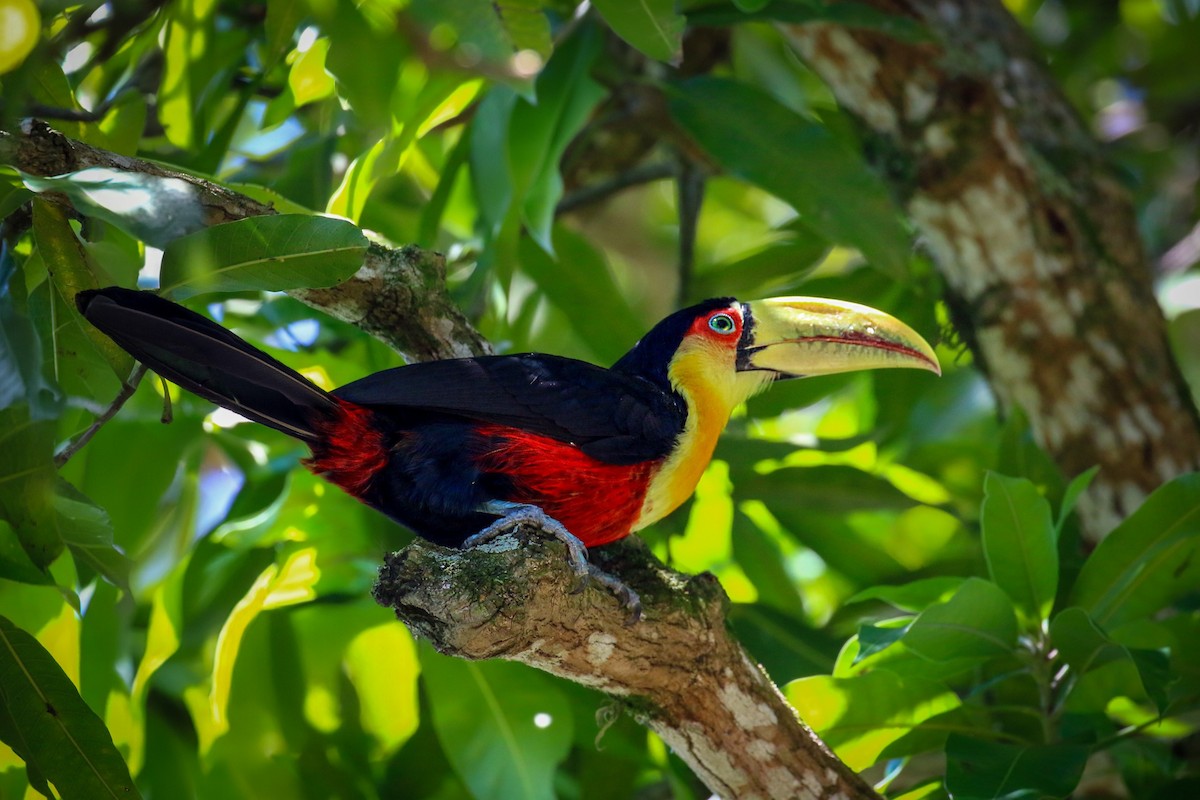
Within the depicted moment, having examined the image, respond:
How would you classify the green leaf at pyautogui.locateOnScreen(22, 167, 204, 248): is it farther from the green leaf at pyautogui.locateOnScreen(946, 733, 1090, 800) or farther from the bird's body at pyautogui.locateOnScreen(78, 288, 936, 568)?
the green leaf at pyautogui.locateOnScreen(946, 733, 1090, 800)

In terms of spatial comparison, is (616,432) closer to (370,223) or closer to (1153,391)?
(370,223)

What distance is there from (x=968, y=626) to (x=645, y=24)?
5.73 feet

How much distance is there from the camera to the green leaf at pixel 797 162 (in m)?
3.82

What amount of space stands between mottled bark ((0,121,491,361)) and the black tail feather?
0.28m

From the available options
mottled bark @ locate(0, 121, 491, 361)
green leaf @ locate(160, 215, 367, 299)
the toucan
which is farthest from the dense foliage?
the toucan

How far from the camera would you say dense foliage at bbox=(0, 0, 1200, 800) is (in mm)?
2643

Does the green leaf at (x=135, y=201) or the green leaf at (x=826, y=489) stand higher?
the green leaf at (x=135, y=201)

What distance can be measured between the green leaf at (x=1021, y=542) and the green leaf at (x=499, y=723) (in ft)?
4.26

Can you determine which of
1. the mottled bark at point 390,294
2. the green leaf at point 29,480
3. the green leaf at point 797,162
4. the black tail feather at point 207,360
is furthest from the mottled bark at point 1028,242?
the green leaf at point 29,480

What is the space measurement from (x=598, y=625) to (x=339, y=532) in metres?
1.36

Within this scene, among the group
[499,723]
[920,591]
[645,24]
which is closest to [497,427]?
[499,723]

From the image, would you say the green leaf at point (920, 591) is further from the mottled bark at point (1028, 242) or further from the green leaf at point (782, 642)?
the mottled bark at point (1028, 242)

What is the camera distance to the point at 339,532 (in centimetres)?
372

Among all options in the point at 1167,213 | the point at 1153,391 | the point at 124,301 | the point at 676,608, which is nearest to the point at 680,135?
the point at 1153,391
